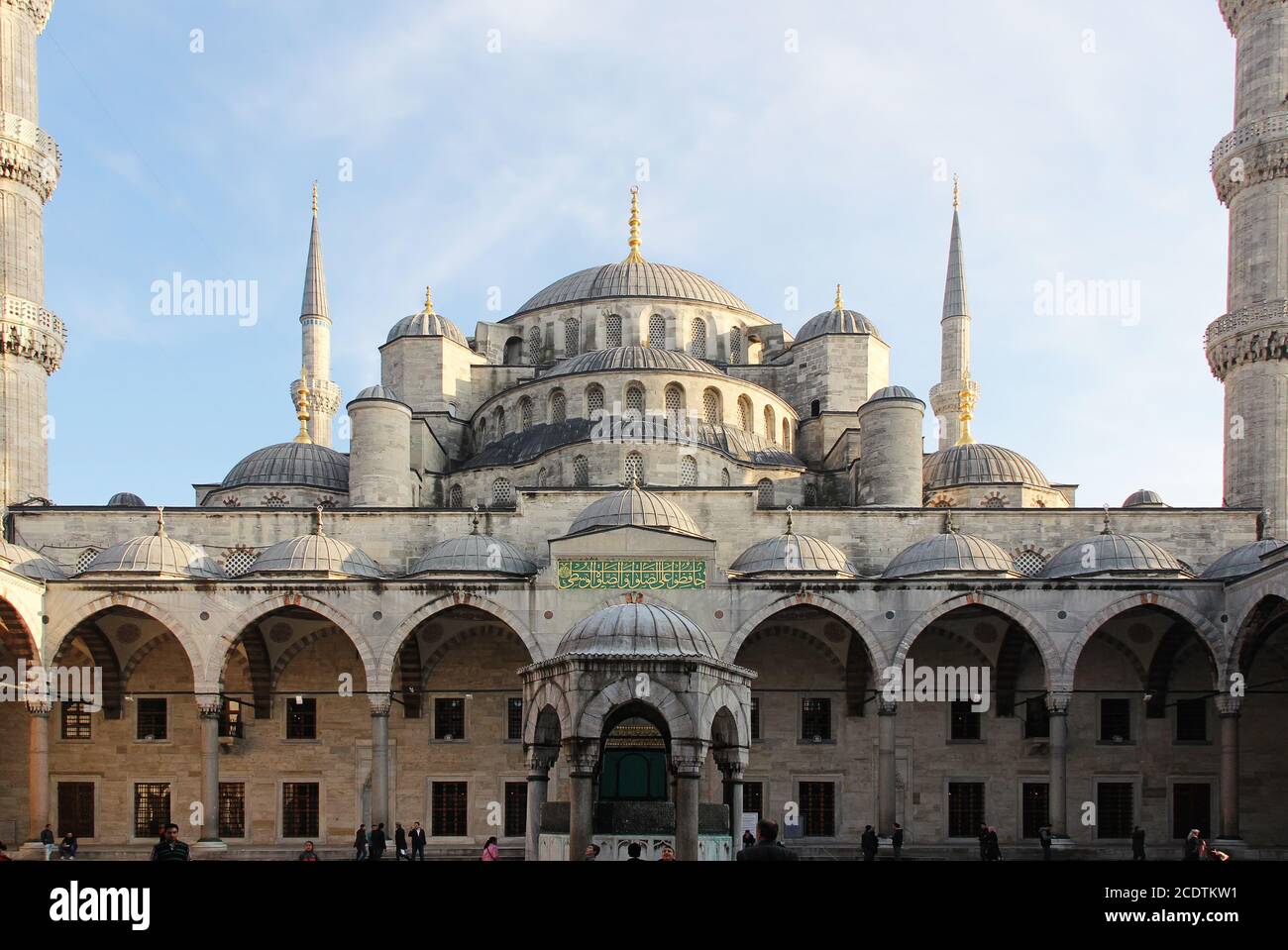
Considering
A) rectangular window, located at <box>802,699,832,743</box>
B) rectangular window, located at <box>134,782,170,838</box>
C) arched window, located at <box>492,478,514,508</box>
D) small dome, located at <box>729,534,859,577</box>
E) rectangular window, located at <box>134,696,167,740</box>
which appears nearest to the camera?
small dome, located at <box>729,534,859,577</box>

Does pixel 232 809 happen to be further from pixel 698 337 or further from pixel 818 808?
pixel 698 337

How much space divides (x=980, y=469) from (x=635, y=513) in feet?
31.1

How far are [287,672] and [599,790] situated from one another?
13.6 metres

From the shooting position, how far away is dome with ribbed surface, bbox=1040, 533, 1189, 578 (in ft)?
79.2

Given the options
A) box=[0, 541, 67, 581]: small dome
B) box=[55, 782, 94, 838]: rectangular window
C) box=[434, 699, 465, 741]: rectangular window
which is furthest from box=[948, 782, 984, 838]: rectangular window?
box=[0, 541, 67, 581]: small dome

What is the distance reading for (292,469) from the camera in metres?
31.5

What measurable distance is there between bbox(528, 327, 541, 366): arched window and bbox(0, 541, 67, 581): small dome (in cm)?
1427

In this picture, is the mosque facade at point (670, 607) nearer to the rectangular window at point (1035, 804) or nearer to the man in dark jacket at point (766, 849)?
the rectangular window at point (1035, 804)

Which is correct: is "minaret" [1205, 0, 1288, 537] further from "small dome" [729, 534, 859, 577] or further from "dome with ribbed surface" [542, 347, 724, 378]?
"dome with ribbed surface" [542, 347, 724, 378]

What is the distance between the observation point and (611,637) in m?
13.4

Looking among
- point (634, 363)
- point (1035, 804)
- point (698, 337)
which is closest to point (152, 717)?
point (634, 363)

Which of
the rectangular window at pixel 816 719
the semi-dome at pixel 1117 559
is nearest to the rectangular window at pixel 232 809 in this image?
the rectangular window at pixel 816 719

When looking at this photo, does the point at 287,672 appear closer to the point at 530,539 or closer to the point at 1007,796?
the point at 530,539
